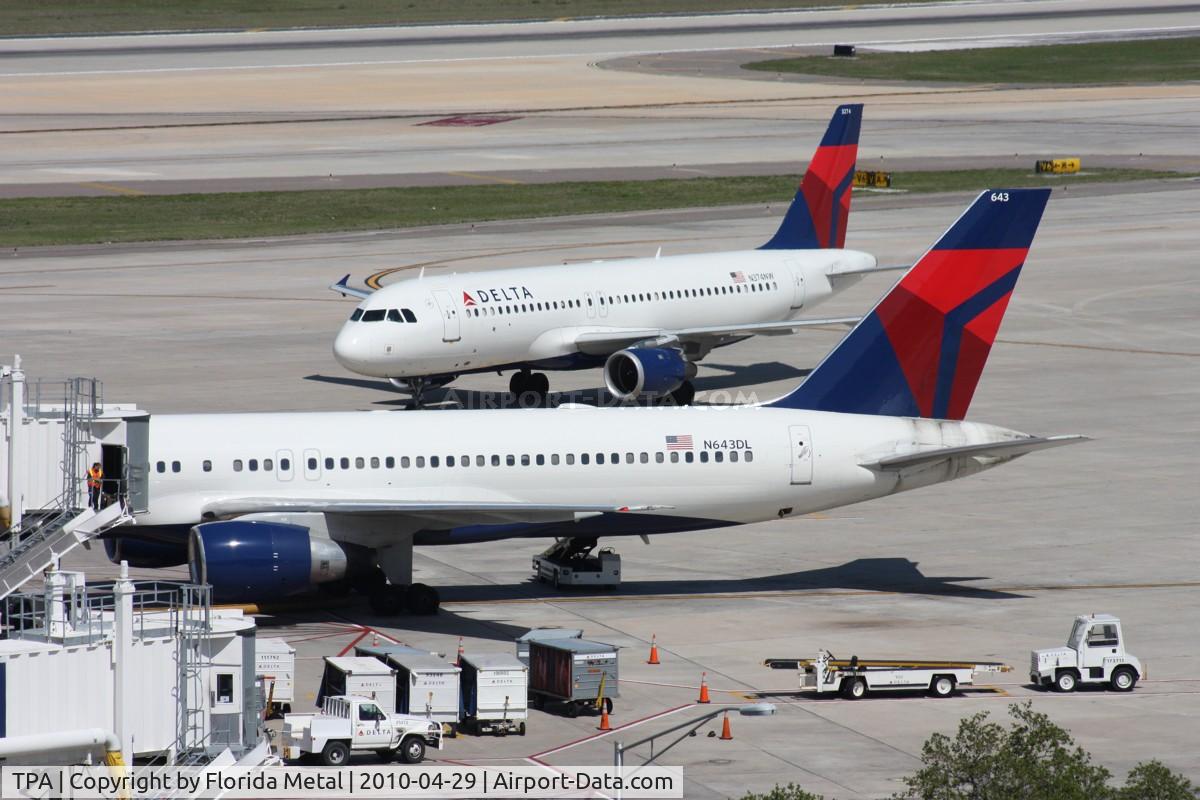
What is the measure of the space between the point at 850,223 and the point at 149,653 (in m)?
83.1

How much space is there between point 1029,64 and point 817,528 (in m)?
134

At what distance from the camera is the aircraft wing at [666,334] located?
66.1m

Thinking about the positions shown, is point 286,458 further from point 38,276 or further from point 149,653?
point 38,276

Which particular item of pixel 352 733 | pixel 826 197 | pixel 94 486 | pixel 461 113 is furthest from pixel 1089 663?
pixel 461 113

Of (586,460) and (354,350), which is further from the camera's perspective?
(354,350)

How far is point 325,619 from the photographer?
4412 cm

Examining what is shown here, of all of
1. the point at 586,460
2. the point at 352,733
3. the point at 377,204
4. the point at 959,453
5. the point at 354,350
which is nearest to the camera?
the point at 352,733

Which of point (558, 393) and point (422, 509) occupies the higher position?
point (558, 393)

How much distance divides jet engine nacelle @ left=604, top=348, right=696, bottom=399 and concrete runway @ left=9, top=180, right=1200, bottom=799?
Answer: 662 cm

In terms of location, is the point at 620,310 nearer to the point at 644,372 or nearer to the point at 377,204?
the point at 644,372

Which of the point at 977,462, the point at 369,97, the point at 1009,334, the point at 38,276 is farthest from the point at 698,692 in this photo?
the point at 369,97

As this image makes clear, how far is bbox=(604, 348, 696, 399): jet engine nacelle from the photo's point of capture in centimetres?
6297

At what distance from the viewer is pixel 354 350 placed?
206 ft

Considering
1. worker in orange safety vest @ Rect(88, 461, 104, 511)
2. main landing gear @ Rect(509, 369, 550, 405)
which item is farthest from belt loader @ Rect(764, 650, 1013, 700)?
main landing gear @ Rect(509, 369, 550, 405)
